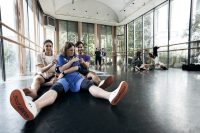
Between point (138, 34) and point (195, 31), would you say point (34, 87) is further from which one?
point (138, 34)

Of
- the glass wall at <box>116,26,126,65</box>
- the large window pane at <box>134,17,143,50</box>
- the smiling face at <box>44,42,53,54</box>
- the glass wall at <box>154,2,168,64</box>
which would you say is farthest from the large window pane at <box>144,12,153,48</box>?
the smiling face at <box>44,42,53,54</box>

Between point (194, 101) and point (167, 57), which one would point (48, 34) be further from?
point (194, 101)

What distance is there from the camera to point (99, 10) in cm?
1069

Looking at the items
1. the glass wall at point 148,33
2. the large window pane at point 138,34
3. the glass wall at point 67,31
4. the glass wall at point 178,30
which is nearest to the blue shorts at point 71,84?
the glass wall at point 178,30

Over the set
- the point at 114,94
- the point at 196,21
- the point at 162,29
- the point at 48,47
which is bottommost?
the point at 114,94

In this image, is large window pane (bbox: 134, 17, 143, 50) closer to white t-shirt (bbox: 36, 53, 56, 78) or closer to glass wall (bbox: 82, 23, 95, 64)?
glass wall (bbox: 82, 23, 95, 64)

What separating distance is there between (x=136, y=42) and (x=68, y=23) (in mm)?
5259

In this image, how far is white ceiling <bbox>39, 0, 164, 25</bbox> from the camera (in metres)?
Answer: 8.57

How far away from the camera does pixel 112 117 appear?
114 cm

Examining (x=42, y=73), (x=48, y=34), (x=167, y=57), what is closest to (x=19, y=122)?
(x=42, y=73)

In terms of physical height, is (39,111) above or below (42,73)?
below

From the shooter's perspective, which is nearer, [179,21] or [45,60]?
[45,60]

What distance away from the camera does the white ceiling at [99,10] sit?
28.1 feet

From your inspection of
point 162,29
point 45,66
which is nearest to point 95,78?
point 45,66
